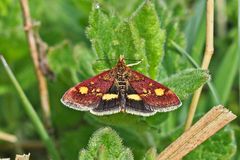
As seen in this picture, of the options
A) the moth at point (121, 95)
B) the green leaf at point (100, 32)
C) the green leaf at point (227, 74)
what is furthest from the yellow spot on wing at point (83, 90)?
the green leaf at point (227, 74)

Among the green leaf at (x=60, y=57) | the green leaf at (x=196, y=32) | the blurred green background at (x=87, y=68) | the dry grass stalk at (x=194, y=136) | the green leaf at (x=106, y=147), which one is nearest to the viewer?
the green leaf at (x=106, y=147)

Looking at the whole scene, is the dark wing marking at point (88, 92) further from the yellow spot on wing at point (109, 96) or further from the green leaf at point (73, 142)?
the green leaf at point (73, 142)

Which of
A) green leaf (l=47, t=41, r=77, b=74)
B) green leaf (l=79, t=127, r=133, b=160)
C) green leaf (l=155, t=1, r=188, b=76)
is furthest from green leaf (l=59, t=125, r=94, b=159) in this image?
green leaf (l=79, t=127, r=133, b=160)

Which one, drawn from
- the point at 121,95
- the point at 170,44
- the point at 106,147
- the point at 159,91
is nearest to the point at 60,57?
the point at 170,44

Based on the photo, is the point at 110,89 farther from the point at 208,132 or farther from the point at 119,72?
the point at 208,132

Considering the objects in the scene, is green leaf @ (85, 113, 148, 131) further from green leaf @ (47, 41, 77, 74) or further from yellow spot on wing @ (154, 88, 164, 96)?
green leaf @ (47, 41, 77, 74)

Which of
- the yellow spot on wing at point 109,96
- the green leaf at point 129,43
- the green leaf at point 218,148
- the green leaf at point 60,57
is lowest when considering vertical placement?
the green leaf at point 218,148

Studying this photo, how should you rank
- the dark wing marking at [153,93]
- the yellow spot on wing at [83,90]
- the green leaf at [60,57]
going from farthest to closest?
the green leaf at [60,57], the yellow spot on wing at [83,90], the dark wing marking at [153,93]
